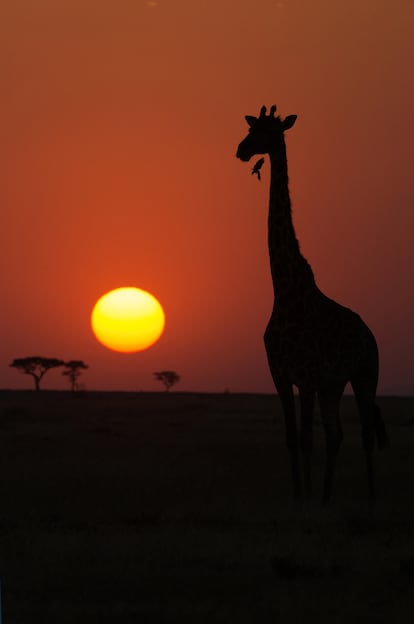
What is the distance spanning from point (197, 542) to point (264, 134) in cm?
600

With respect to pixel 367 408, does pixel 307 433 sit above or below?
Result: below

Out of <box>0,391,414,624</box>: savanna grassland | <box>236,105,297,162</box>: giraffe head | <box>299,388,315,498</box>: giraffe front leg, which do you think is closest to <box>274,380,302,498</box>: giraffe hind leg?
<box>299,388,315,498</box>: giraffe front leg

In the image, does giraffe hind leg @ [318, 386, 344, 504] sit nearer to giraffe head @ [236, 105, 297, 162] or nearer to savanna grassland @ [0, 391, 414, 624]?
savanna grassland @ [0, 391, 414, 624]

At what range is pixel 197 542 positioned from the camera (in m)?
11.2

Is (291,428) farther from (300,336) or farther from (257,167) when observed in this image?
(257,167)

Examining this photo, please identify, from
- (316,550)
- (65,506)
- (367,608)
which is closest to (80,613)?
(367,608)

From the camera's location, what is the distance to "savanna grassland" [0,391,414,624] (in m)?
8.55

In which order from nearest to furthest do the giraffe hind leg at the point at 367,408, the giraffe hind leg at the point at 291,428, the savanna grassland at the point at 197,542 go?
the savanna grassland at the point at 197,542
the giraffe hind leg at the point at 291,428
the giraffe hind leg at the point at 367,408

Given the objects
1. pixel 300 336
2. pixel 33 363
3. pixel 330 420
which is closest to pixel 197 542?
pixel 330 420

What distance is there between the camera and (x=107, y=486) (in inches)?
638

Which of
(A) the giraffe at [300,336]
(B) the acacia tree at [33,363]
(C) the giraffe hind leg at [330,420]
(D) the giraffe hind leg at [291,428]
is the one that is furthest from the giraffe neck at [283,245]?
(B) the acacia tree at [33,363]

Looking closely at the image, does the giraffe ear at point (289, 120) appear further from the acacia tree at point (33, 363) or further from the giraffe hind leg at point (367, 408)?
the acacia tree at point (33, 363)

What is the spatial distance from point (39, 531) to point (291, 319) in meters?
4.52

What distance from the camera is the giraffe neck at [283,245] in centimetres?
1482
